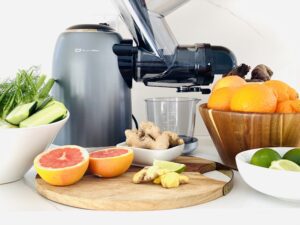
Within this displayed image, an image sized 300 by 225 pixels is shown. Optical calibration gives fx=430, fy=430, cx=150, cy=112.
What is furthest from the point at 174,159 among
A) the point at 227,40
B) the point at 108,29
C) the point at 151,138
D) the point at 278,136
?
the point at 227,40

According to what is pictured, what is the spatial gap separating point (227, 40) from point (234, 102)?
1.46 ft

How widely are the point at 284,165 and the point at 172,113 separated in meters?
0.35

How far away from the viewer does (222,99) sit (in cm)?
78

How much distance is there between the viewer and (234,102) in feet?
2.48

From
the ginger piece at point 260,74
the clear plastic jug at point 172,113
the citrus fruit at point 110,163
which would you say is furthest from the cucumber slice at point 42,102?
the ginger piece at point 260,74

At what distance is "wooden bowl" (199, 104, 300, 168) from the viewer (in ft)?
2.33

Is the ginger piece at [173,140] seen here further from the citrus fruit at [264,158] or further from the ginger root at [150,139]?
the citrus fruit at [264,158]

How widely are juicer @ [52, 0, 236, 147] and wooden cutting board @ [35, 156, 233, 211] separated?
0.21 meters

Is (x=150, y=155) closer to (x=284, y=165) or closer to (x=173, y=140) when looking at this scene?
(x=173, y=140)

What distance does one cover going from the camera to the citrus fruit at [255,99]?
0.73 metres

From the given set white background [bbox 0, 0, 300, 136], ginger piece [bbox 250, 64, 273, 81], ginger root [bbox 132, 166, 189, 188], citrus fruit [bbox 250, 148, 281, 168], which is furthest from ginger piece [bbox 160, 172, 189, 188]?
white background [bbox 0, 0, 300, 136]

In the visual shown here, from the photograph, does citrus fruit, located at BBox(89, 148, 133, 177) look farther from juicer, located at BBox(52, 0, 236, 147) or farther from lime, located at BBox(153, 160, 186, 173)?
juicer, located at BBox(52, 0, 236, 147)

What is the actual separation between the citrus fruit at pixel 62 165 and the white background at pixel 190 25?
21.0 inches

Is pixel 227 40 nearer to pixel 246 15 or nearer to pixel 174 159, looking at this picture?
pixel 246 15
